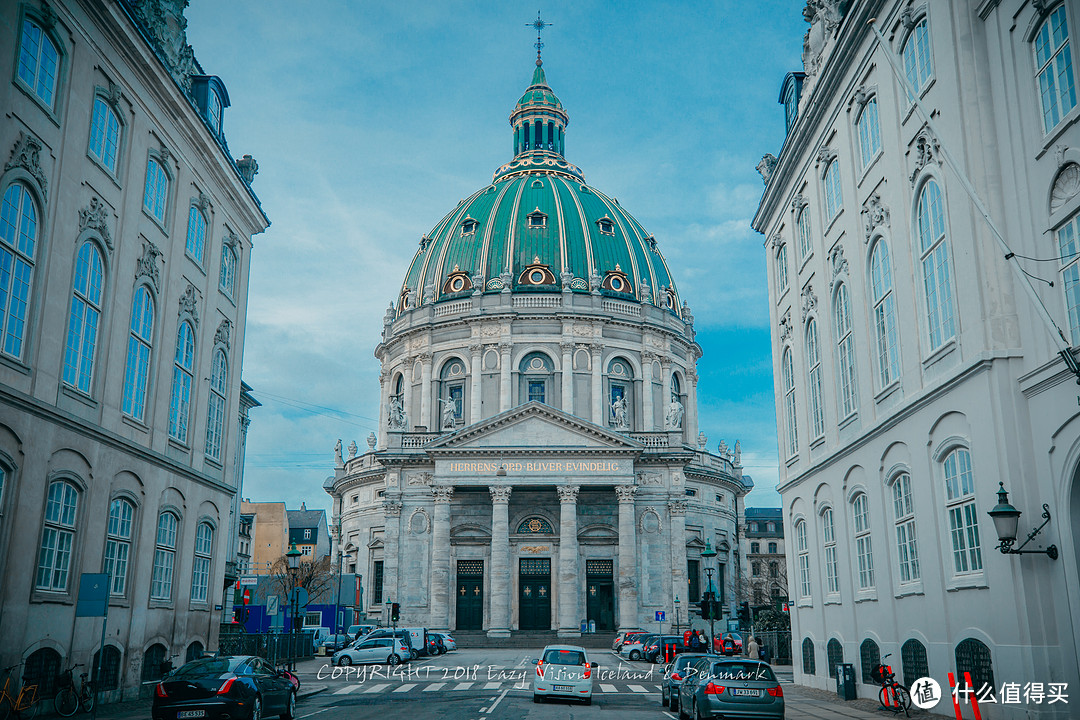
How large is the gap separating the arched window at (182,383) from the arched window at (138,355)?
1596 millimetres

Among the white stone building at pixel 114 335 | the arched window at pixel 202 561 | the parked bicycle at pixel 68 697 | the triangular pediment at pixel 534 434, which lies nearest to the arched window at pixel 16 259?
the white stone building at pixel 114 335

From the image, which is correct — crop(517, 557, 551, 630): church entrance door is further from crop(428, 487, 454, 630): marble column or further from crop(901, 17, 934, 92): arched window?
crop(901, 17, 934, 92): arched window

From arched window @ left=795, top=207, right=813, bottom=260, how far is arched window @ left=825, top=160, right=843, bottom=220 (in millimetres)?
1985

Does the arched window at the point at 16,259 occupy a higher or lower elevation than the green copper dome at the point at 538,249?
lower

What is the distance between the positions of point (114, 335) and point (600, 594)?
48.0 metres

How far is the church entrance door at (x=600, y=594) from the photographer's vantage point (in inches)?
2635

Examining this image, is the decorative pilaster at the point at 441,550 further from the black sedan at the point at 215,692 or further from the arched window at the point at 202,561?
the black sedan at the point at 215,692

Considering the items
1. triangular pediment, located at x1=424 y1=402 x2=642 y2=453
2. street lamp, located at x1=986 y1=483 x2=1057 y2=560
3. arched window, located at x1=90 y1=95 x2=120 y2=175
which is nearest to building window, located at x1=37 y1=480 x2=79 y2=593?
arched window, located at x1=90 y1=95 x2=120 y2=175

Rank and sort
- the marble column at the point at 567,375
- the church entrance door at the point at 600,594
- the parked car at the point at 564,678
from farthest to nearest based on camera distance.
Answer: the marble column at the point at 567,375
the church entrance door at the point at 600,594
the parked car at the point at 564,678

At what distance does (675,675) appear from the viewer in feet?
77.2

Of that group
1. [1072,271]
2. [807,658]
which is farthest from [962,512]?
[807,658]

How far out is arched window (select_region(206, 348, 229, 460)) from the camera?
3269cm

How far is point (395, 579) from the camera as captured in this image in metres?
66.5

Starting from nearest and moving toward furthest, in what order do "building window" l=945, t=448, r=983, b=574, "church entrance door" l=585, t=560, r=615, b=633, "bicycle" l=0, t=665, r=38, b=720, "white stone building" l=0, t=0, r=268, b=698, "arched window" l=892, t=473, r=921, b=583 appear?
"building window" l=945, t=448, r=983, b=574, "bicycle" l=0, t=665, r=38, b=720, "white stone building" l=0, t=0, r=268, b=698, "arched window" l=892, t=473, r=921, b=583, "church entrance door" l=585, t=560, r=615, b=633
